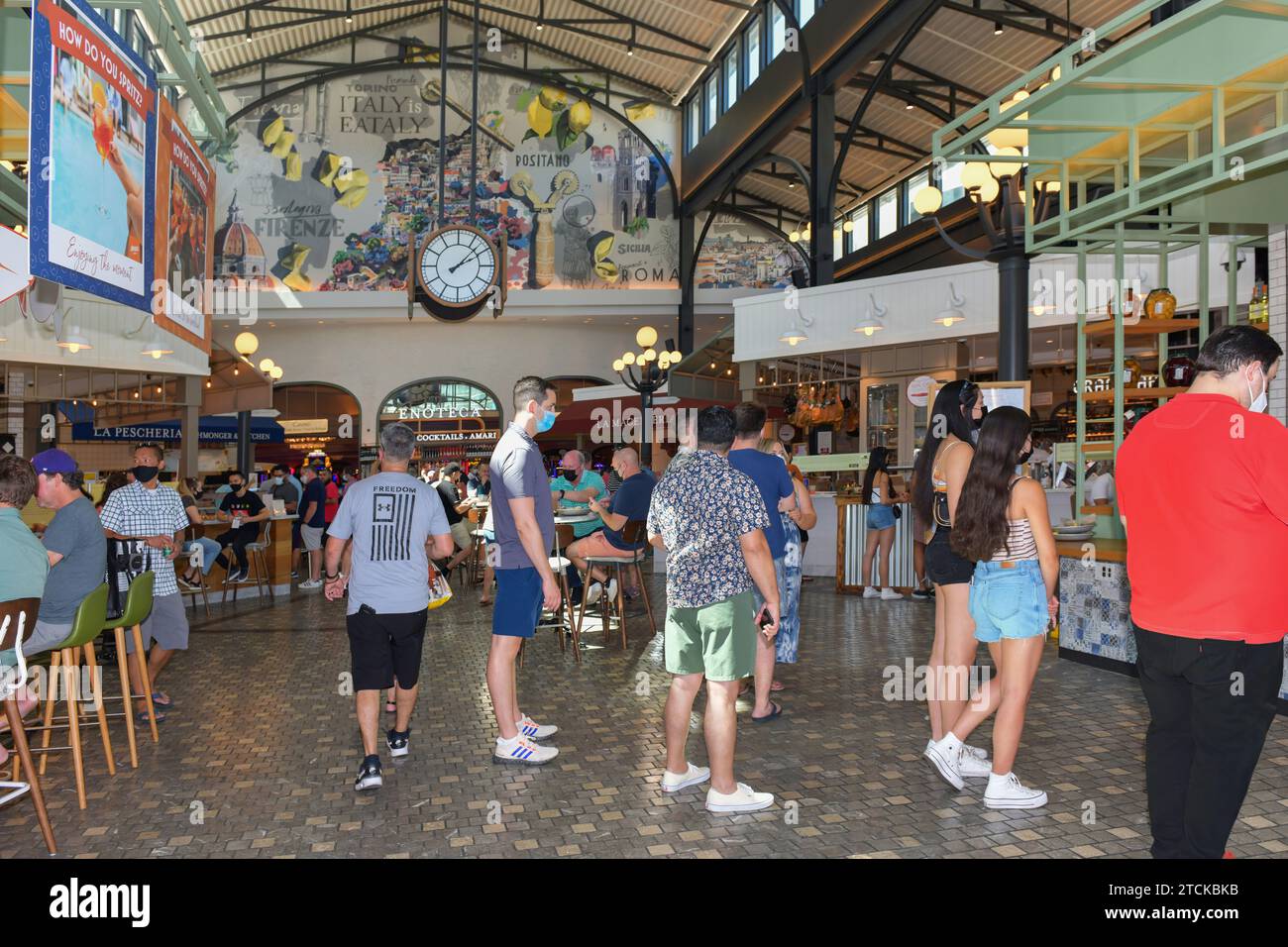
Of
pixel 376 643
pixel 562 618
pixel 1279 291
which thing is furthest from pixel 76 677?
pixel 1279 291

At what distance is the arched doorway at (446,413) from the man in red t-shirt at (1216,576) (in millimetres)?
22579

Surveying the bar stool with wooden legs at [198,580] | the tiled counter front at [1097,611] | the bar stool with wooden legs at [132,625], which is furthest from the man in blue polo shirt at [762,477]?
the bar stool with wooden legs at [198,580]

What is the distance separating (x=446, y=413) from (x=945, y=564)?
72.0 ft

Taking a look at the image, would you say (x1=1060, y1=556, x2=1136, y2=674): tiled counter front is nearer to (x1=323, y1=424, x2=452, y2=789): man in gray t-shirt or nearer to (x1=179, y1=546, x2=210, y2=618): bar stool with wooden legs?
(x1=323, y1=424, x2=452, y2=789): man in gray t-shirt

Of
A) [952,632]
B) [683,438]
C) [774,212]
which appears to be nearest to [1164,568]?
[952,632]

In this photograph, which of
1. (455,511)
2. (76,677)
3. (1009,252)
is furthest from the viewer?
(455,511)

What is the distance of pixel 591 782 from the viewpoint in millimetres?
3998

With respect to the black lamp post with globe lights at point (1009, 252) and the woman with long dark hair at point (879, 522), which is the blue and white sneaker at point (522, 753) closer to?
the black lamp post with globe lights at point (1009, 252)

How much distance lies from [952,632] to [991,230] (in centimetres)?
493

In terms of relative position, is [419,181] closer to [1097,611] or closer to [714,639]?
[1097,611]

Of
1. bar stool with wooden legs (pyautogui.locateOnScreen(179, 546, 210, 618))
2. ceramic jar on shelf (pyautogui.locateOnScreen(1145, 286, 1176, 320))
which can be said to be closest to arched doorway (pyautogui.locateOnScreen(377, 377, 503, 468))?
bar stool with wooden legs (pyautogui.locateOnScreen(179, 546, 210, 618))

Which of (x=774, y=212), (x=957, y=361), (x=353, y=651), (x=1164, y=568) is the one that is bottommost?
(x=353, y=651)
